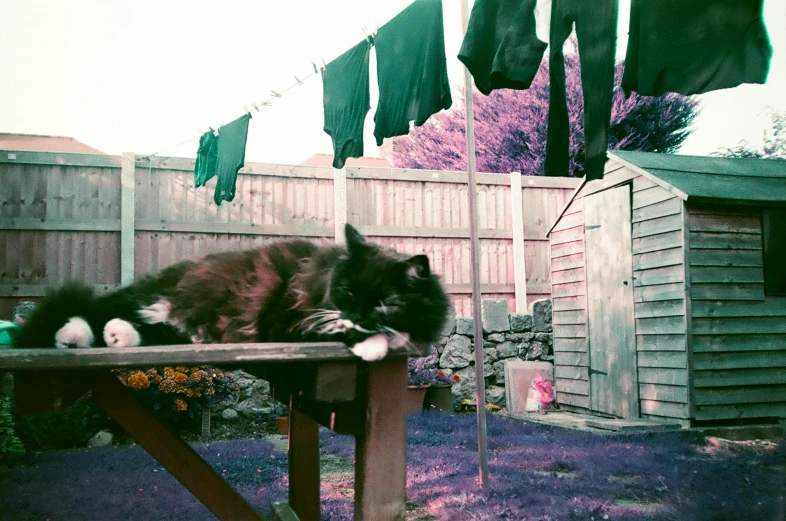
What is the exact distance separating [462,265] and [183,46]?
3797 mm

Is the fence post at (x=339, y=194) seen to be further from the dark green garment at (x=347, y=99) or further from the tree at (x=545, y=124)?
the tree at (x=545, y=124)

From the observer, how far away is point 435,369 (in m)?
6.34

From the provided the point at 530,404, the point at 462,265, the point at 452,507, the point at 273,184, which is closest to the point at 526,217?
the point at 462,265

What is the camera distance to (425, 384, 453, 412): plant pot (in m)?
6.06

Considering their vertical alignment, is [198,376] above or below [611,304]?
below

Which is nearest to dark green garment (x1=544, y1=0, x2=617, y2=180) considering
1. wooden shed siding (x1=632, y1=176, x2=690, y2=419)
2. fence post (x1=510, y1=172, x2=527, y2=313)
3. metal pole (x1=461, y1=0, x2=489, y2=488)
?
metal pole (x1=461, y1=0, x2=489, y2=488)

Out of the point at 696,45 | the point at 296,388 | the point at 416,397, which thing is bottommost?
the point at 416,397

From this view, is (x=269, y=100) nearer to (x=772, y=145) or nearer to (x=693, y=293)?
(x=693, y=293)

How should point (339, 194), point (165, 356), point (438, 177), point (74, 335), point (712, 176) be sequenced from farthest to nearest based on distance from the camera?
point (438, 177)
point (339, 194)
point (712, 176)
point (74, 335)
point (165, 356)

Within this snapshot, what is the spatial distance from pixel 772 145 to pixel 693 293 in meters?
3.98

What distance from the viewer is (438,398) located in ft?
19.9

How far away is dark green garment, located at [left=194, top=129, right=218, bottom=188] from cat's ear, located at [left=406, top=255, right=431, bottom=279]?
4.53 metres

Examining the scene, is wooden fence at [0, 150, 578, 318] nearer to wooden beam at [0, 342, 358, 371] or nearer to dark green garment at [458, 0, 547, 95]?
dark green garment at [458, 0, 547, 95]

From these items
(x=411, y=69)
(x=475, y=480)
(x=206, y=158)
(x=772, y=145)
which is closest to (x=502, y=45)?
(x=411, y=69)
